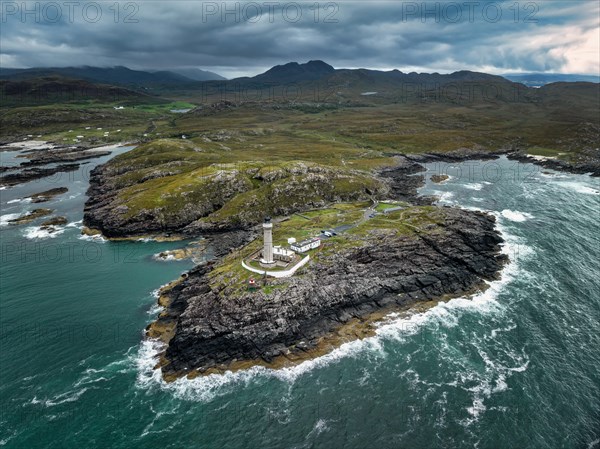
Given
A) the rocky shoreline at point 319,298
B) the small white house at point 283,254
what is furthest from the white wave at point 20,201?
the small white house at point 283,254

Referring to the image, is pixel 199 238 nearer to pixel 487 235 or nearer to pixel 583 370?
pixel 487 235

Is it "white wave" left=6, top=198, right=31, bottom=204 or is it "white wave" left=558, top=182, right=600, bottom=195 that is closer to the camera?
"white wave" left=558, top=182, right=600, bottom=195

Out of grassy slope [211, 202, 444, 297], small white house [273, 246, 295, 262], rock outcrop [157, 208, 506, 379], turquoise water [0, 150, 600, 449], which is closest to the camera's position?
turquoise water [0, 150, 600, 449]

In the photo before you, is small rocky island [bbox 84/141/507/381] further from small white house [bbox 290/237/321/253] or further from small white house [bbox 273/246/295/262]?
small white house [bbox 290/237/321/253]

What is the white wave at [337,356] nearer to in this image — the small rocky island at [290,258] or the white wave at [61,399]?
the small rocky island at [290,258]

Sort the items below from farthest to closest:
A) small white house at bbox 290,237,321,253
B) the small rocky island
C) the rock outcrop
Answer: small white house at bbox 290,237,321,253 → the small rocky island → the rock outcrop

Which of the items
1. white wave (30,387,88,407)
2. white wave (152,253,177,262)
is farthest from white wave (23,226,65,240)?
white wave (30,387,88,407)
